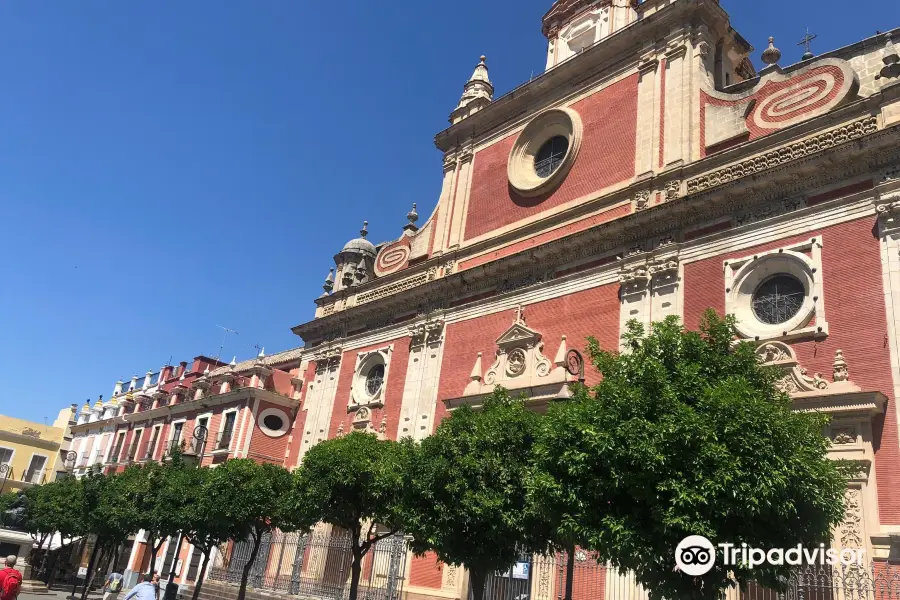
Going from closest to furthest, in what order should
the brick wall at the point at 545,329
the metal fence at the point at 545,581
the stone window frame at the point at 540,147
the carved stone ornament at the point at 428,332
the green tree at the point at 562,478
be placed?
the green tree at the point at 562,478 → the metal fence at the point at 545,581 → the brick wall at the point at 545,329 → the stone window frame at the point at 540,147 → the carved stone ornament at the point at 428,332

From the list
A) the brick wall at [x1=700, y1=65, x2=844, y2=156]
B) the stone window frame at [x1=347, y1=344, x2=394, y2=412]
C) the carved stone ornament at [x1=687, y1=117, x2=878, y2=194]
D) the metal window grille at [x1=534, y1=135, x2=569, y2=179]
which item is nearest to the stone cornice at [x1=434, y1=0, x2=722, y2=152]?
the metal window grille at [x1=534, y1=135, x2=569, y2=179]

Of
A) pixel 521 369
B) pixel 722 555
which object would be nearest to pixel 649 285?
pixel 521 369

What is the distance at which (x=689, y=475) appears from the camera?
8.74 meters

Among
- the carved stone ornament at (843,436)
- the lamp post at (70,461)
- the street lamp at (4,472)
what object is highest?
the lamp post at (70,461)

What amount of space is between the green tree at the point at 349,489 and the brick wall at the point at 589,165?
8919 mm

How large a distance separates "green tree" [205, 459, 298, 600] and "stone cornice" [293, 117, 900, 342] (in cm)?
693

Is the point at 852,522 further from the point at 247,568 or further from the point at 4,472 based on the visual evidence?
the point at 4,472

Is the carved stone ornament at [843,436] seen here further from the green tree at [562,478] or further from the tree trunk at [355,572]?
the tree trunk at [355,572]

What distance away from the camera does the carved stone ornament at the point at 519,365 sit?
17969 millimetres

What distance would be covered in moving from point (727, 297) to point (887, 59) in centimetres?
565

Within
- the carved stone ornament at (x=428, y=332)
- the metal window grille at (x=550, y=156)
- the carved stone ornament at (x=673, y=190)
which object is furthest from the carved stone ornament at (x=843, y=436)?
the carved stone ornament at (x=428, y=332)

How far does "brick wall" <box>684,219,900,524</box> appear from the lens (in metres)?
11.8

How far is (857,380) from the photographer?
1259 cm

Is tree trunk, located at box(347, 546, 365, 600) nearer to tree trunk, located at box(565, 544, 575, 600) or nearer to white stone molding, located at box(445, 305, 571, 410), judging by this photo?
white stone molding, located at box(445, 305, 571, 410)
